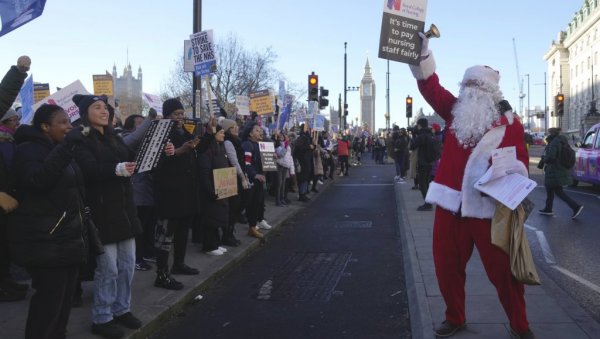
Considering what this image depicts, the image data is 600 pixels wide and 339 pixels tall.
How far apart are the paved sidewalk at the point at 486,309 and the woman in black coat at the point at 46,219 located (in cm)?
265

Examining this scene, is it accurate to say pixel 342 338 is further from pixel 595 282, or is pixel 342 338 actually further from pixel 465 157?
pixel 595 282

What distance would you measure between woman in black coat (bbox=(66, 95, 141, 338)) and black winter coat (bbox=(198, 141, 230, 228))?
101 inches

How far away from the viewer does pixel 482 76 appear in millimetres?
4312

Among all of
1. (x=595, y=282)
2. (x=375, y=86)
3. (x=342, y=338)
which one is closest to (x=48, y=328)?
(x=342, y=338)

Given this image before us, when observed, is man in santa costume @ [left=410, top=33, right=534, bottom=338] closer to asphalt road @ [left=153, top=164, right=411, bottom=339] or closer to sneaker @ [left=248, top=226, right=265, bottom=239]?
asphalt road @ [left=153, top=164, right=411, bottom=339]

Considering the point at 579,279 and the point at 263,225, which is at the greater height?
the point at 263,225

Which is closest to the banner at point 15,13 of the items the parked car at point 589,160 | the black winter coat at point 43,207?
the black winter coat at point 43,207

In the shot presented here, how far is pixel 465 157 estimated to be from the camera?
4.23 metres

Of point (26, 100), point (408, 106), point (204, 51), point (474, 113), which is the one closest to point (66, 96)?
point (26, 100)

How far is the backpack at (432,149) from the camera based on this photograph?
11.9 metres

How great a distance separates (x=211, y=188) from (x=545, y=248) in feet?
15.9

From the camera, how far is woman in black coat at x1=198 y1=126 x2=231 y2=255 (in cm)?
713

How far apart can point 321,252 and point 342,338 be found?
12.0ft

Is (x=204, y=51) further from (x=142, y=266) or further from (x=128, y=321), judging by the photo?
(x=128, y=321)
